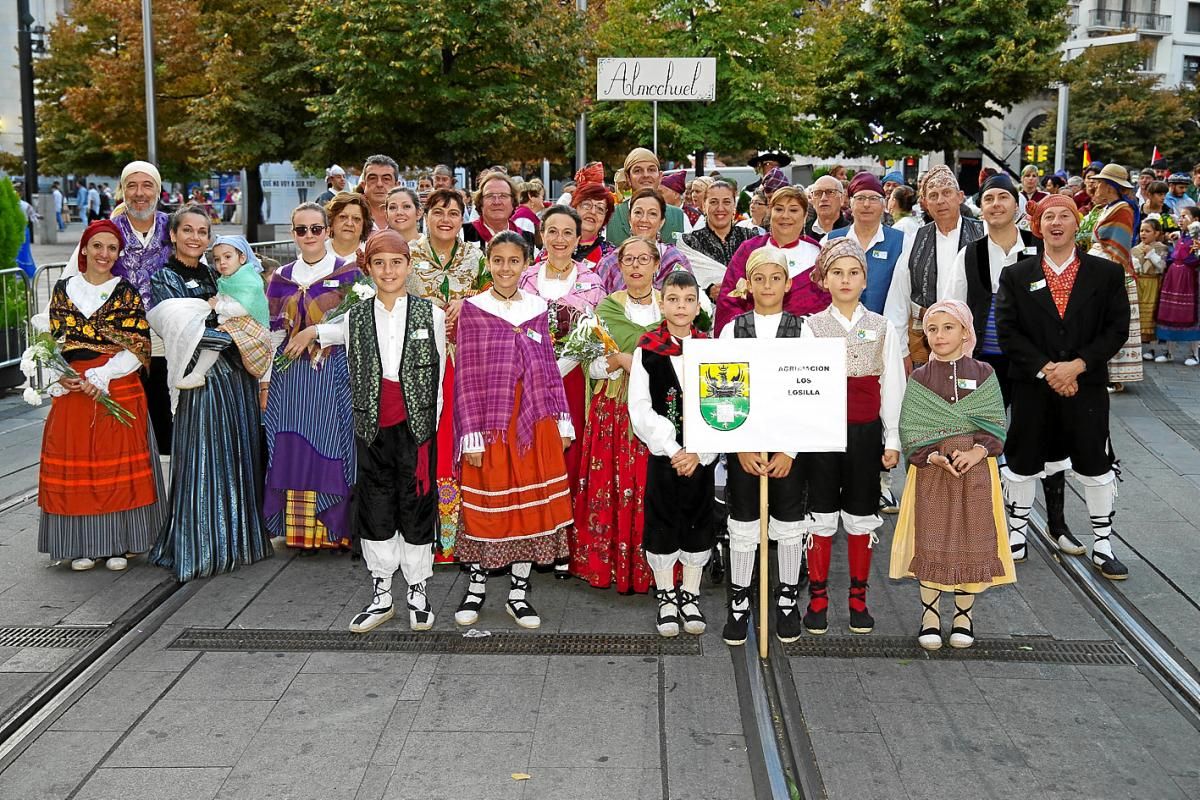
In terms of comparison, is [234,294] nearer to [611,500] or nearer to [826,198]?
[611,500]

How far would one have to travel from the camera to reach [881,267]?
8062 mm

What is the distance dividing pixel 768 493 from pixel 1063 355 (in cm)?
208

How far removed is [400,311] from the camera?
6102 millimetres

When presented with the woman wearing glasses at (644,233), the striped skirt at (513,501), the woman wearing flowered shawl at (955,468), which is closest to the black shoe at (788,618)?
the woman wearing flowered shawl at (955,468)

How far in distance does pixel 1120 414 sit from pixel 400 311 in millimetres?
8145

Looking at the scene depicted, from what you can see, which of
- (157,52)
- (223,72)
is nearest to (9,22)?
(157,52)

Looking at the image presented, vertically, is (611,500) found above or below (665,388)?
below

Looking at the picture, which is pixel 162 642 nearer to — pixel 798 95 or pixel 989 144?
pixel 798 95

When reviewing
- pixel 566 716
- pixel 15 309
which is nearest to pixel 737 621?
pixel 566 716

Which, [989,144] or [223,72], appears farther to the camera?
[989,144]

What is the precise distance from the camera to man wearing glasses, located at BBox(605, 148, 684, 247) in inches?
337

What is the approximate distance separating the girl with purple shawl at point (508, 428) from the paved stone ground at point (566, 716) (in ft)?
1.35

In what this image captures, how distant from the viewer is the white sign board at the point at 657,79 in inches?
509

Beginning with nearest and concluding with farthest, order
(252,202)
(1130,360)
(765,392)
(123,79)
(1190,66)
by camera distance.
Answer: (765,392), (1130,360), (123,79), (252,202), (1190,66)
